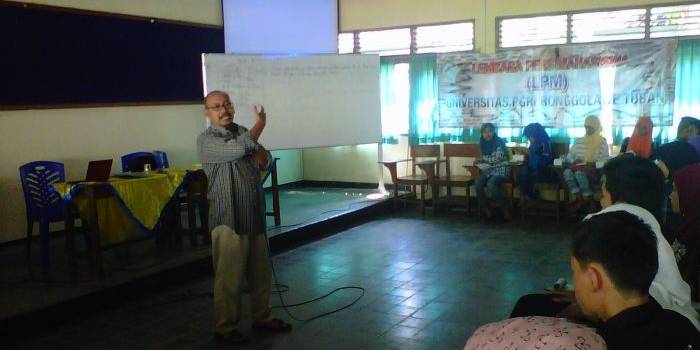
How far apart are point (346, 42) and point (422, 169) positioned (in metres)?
2.28

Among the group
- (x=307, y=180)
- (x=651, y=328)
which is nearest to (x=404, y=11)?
(x=307, y=180)

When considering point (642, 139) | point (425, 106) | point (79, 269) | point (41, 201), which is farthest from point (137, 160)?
point (642, 139)

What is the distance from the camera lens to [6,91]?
5.51 metres

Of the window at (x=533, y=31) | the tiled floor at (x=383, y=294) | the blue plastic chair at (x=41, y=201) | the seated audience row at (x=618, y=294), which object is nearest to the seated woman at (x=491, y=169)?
the tiled floor at (x=383, y=294)

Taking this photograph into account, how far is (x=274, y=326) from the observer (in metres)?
3.83

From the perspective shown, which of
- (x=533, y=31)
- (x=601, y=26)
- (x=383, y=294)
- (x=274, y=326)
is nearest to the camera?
(x=274, y=326)

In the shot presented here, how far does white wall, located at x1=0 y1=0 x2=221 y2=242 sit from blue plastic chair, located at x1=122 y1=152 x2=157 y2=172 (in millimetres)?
376

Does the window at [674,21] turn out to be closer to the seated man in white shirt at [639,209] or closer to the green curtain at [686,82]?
the green curtain at [686,82]

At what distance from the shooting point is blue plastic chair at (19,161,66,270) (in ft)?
16.3

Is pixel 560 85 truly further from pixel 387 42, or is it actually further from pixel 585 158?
pixel 387 42

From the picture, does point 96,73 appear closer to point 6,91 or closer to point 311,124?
point 6,91

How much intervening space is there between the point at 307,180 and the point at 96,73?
12.2 ft

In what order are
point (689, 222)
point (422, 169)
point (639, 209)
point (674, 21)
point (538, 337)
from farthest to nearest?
point (422, 169) → point (674, 21) → point (689, 222) → point (639, 209) → point (538, 337)

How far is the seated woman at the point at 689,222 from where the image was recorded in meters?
3.24
